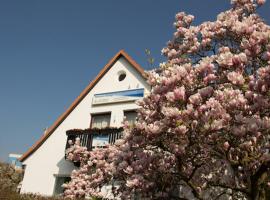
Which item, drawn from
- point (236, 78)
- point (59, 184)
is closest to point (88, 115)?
point (59, 184)

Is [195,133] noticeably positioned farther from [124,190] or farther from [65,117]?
[65,117]

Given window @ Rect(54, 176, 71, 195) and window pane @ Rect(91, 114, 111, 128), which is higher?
window pane @ Rect(91, 114, 111, 128)

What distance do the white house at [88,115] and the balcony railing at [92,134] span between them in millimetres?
231

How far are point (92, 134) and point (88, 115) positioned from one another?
2.47 meters

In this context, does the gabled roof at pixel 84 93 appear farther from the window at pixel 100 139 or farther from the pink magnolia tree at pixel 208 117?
the pink magnolia tree at pixel 208 117

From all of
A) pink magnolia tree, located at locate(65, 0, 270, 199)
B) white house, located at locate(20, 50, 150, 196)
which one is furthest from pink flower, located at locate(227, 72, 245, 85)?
white house, located at locate(20, 50, 150, 196)

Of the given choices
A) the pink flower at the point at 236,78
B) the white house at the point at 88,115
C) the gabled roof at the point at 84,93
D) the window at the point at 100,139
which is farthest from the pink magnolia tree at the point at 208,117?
the gabled roof at the point at 84,93

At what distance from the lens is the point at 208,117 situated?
7.15 m

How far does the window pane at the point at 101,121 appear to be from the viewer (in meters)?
24.4

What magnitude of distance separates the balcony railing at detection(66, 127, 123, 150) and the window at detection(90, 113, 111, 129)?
1.36 m

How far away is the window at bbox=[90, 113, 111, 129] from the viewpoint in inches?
960

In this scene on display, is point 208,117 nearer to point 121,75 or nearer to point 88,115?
point 121,75

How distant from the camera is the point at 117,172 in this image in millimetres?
9680

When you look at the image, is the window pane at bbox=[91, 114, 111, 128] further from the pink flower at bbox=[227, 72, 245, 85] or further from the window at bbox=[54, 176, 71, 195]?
the pink flower at bbox=[227, 72, 245, 85]
